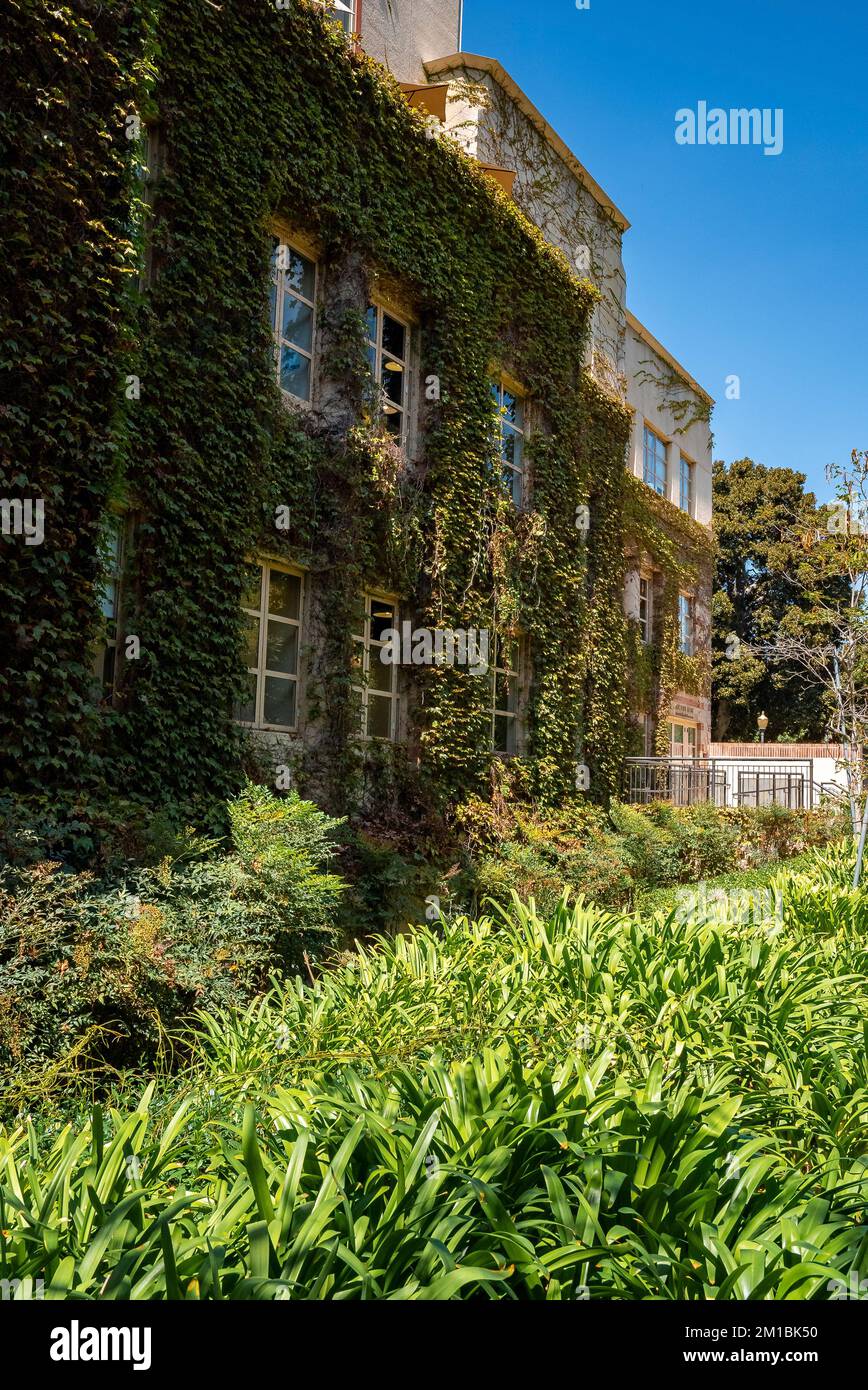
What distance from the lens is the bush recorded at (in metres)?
4.81

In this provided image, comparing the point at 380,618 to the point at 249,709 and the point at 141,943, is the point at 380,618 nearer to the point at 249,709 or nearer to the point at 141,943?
the point at 249,709

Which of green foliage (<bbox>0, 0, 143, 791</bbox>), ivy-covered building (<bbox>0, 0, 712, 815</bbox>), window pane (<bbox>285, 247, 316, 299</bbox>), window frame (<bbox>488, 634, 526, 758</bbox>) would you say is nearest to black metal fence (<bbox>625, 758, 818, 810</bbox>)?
ivy-covered building (<bbox>0, 0, 712, 815</bbox>)

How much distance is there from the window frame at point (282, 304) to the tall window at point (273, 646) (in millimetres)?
1820

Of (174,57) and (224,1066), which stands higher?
(174,57)

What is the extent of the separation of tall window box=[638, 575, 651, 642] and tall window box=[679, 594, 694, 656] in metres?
1.18

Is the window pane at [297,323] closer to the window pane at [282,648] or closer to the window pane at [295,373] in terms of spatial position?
the window pane at [295,373]

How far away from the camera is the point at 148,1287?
2059 mm

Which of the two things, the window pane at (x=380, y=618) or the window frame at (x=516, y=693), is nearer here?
the window pane at (x=380, y=618)

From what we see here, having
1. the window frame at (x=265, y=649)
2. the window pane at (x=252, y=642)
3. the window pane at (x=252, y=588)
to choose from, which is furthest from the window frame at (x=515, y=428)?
the window pane at (x=252, y=642)

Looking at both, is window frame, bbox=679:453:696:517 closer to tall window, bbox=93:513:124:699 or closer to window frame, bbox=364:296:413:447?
window frame, bbox=364:296:413:447

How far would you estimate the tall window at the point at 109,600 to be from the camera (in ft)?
23.5
